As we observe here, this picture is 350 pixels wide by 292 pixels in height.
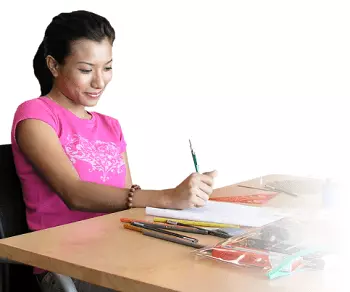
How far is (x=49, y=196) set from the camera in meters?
1.85

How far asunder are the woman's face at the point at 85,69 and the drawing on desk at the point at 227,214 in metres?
0.55

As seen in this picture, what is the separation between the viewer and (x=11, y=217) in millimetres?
1732

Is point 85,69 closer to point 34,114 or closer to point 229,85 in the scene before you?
point 34,114

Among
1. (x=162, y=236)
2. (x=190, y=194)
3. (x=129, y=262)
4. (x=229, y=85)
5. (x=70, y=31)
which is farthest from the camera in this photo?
(x=229, y=85)

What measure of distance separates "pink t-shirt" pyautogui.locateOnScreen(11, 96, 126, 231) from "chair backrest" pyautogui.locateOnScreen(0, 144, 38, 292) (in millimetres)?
22

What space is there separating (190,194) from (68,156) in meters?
0.47

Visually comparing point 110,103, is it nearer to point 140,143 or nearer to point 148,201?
point 140,143

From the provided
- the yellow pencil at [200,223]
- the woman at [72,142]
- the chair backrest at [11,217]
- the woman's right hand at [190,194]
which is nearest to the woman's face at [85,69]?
the woman at [72,142]

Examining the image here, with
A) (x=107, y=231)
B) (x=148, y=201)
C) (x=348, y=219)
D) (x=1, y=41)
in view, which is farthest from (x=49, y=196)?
(x=1, y=41)

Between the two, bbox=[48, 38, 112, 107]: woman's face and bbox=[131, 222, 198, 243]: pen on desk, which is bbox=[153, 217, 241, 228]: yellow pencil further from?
bbox=[48, 38, 112, 107]: woman's face

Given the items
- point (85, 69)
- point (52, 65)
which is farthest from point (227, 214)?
point (52, 65)

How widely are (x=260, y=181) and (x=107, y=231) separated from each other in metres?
0.88

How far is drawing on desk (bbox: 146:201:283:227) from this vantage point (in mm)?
1462

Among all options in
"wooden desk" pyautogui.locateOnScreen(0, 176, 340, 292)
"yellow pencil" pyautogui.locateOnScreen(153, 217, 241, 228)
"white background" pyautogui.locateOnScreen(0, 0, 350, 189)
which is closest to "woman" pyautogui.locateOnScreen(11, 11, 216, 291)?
"yellow pencil" pyautogui.locateOnScreen(153, 217, 241, 228)
